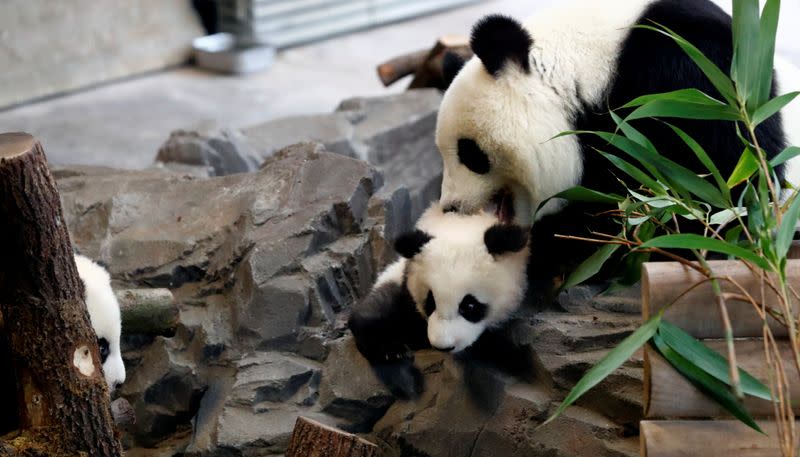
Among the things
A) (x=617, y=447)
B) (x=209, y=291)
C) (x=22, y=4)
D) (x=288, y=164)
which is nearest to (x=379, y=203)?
(x=288, y=164)

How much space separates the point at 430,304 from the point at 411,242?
0.60 feet

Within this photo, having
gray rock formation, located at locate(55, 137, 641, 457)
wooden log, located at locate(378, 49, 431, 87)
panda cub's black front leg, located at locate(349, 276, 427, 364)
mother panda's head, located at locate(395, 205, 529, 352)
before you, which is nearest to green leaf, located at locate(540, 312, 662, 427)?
gray rock formation, located at locate(55, 137, 641, 457)

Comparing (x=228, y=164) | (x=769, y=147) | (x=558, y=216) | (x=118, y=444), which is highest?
(x=769, y=147)

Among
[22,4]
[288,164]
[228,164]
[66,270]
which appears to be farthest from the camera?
[22,4]

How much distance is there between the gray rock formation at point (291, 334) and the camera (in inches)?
108

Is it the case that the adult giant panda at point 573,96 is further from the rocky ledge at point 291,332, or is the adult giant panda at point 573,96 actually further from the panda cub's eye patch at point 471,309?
the rocky ledge at point 291,332

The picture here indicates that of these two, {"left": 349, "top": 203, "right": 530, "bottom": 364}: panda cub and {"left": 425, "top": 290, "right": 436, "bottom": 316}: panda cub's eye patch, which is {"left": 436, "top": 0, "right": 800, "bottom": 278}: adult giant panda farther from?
{"left": 425, "top": 290, "right": 436, "bottom": 316}: panda cub's eye patch

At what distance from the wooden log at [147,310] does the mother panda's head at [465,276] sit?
2.36 ft

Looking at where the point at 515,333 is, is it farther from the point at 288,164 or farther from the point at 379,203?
the point at 288,164

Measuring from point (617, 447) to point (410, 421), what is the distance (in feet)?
1.97

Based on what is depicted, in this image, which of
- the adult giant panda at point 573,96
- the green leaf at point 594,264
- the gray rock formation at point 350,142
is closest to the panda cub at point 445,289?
the adult giant panda at point 573,96

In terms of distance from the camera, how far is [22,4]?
6.81m

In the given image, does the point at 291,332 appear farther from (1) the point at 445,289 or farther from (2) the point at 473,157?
(2) the point at 473,157

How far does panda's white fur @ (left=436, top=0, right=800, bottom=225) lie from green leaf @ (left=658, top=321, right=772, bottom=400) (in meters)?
0.87
